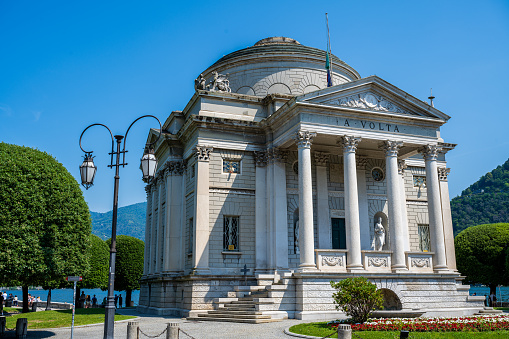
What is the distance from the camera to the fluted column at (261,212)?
87.2ft

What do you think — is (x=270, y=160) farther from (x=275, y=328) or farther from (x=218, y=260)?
(x=275, y=328)

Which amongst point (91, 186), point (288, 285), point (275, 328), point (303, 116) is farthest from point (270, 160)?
point (91, 186)

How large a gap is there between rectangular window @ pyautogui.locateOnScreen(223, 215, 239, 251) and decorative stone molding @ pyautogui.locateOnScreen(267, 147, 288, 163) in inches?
155

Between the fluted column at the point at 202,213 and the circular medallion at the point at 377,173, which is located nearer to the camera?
the fluted column at the point at 202,213

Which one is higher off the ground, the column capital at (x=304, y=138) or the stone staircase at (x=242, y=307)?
the column capital at (x=304, y=138)

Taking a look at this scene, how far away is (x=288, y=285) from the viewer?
22078mm

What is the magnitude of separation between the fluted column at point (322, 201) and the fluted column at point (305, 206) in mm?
4188

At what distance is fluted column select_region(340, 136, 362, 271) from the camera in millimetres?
22989

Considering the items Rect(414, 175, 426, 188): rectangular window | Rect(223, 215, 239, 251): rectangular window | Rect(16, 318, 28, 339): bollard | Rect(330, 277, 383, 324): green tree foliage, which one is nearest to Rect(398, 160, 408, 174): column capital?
Rect(414, 175, 426, 188): rectangular window

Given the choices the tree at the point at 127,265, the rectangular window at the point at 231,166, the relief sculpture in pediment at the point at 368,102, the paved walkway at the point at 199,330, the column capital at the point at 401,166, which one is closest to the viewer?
the paved walkway at the point at 199,330

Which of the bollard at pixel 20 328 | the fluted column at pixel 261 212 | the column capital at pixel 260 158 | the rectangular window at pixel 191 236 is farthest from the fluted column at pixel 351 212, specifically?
the bollard at pixel 20 328

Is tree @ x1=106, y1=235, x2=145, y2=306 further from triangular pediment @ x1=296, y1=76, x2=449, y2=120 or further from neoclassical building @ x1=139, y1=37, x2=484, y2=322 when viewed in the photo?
triangular pediment @ x1=296, y1=76, x2=449, y2=120

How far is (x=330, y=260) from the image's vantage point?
2288 cm

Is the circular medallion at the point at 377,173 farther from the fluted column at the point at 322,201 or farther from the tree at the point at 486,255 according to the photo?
the tree at the point at 486,255
